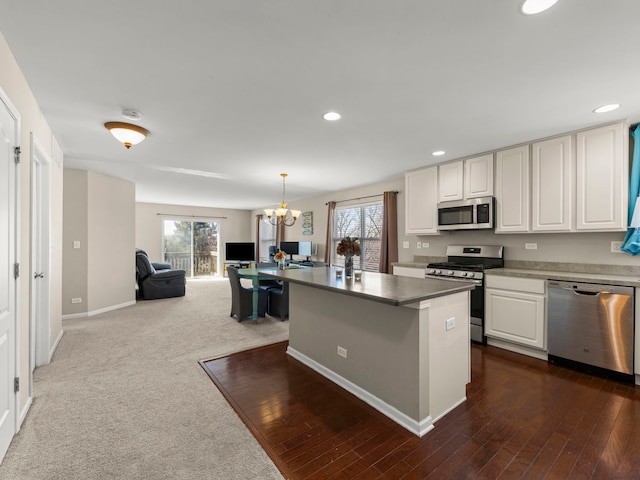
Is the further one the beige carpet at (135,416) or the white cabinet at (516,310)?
the white cabinet at (516,310)

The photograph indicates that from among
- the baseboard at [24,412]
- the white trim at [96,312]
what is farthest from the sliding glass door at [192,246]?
the baseboard at [24,412]

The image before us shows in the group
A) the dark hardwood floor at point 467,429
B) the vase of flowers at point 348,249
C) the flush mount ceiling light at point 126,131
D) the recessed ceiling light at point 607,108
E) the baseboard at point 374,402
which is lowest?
the dark hardwood floor at point 467,429

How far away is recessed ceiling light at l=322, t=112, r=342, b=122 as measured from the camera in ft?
8.83

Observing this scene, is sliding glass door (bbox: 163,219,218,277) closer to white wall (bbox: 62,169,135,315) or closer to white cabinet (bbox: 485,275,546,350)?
white wall (bbox: 62,169,135,315)

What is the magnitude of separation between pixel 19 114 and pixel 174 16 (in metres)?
1.33

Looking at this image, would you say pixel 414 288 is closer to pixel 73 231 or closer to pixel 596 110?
pixel 596 110

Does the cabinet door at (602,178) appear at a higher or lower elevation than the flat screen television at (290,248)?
higher

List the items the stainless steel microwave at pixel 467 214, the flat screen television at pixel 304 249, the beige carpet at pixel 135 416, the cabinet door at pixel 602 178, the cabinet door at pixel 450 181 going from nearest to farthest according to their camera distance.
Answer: the beige carpet at pixel 135 416 → the cabinet door at pixel 602 178 → the stainless steel microwave at pixel 467 214 → the cabinet door at pixel 450 181 → the flat screen television at pixel 304 249

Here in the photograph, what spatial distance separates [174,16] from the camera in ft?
5.04

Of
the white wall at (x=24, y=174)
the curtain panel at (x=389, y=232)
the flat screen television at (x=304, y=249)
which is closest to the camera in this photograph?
the white wall at (x=24, y=174)

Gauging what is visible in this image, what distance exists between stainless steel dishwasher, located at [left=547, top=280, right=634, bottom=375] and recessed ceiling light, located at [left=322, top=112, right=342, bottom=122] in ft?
8.83

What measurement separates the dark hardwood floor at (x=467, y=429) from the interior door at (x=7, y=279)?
4.26ft

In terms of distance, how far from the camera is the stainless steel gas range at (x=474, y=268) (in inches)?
141

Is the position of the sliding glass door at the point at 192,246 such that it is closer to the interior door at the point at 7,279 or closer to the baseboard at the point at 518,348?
the interior door at the point at 7,279
